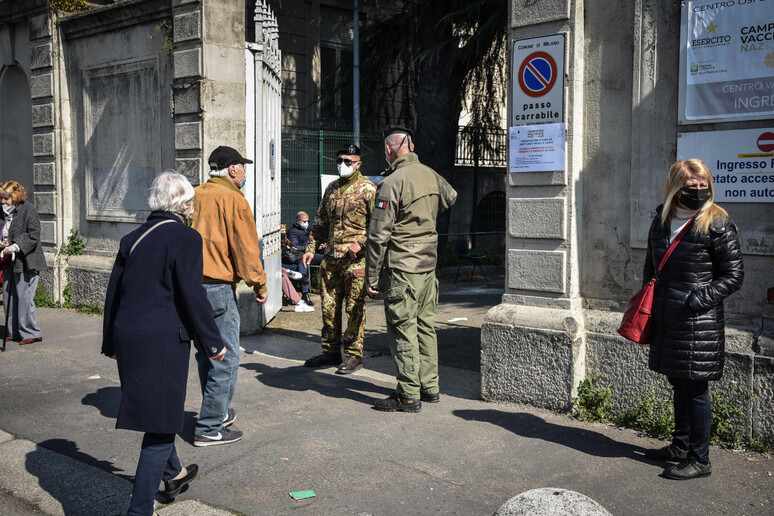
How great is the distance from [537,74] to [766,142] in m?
1.71

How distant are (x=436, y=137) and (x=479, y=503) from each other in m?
12.2

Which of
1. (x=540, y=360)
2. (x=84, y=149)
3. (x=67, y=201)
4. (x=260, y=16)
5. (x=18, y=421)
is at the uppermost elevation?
(x=260, y=16)

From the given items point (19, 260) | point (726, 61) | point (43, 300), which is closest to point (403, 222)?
point (726, 61)

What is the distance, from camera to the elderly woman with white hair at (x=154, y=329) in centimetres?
390

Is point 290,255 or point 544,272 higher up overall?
point 544,272

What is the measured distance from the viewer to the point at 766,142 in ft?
16.3

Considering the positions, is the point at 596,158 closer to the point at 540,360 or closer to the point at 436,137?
the point at 540,360

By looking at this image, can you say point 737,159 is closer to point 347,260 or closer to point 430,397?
point 430,397

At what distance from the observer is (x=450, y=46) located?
577 inches

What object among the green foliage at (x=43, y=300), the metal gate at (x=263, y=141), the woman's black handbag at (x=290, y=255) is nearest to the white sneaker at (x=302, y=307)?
the metal gate at (x=263, y=141)

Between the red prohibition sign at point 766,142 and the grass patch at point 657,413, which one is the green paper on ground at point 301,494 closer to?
the grass patch at point 657,413

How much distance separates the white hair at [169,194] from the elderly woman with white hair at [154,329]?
131 millimetres

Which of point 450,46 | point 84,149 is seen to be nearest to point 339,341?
point 84,149

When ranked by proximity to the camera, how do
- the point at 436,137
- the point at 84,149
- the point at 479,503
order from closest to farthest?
1. the point at 479,503
2. the point at 84,149
3. the point at 436,137
